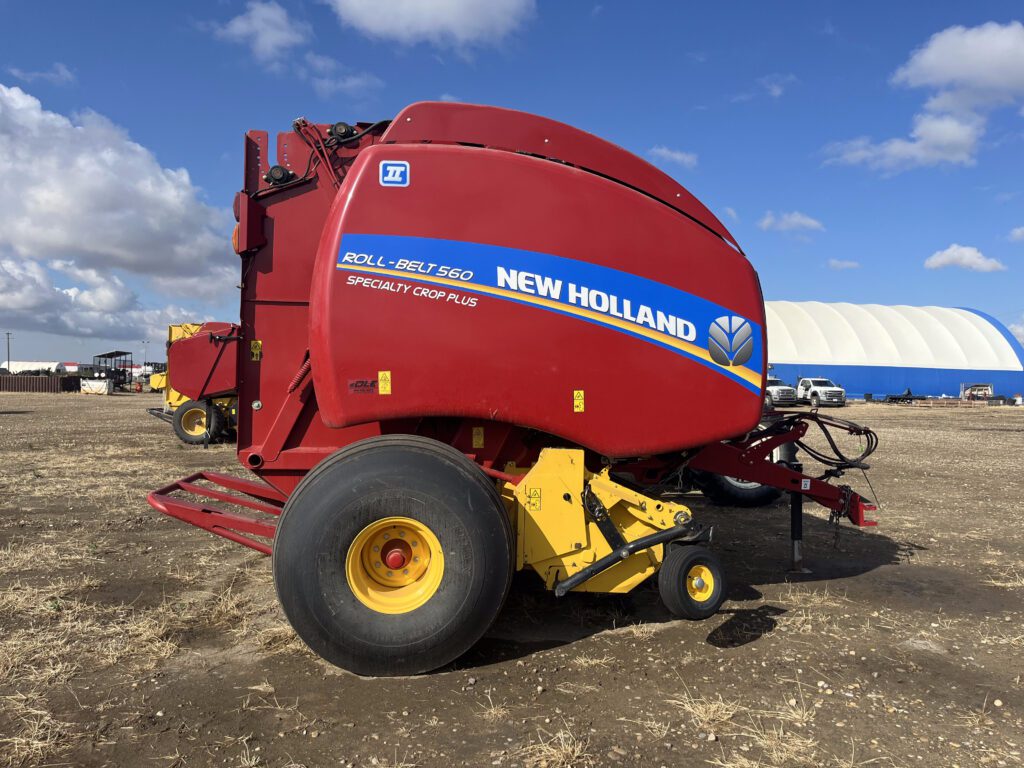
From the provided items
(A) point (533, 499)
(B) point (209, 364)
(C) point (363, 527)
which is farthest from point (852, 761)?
(B) point (209, 364)

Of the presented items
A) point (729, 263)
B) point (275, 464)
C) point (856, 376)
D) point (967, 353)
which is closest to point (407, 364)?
point (275, 464)

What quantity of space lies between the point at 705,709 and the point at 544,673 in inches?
33.8

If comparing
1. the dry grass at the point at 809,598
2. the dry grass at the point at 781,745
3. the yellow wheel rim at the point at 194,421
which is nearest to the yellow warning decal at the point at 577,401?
the dry grass at the point at 781,745

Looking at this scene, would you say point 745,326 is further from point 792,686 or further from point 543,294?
point 792,686

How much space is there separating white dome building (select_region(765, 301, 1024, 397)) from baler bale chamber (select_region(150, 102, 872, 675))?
47636mm

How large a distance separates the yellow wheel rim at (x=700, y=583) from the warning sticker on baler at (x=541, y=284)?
4.05 ft

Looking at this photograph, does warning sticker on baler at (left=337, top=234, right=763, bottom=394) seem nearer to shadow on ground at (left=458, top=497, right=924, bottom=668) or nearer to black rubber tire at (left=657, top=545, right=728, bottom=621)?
black rubber tire at (left=657, top=545, right=728, bottom=621)

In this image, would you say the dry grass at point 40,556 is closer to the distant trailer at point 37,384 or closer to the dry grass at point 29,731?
the dry grass at point 29,731

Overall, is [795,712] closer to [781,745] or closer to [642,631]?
[781,745]

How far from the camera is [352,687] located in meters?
3.45

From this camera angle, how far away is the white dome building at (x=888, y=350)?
50188mm

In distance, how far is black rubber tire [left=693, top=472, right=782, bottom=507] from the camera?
26.9 feet

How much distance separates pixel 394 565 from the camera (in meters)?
3.66

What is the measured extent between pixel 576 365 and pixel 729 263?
4.06ft
